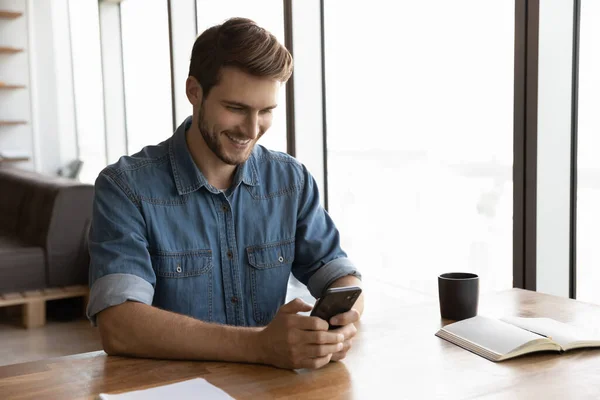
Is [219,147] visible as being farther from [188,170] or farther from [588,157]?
[588,157]

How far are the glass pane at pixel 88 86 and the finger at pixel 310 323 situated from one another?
5840 mm

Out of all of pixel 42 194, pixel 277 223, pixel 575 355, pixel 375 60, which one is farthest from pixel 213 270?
pixel 42 194

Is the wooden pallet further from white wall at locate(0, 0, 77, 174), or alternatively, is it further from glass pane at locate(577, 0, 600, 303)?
white wall at locate(0, 0, 77, 174)

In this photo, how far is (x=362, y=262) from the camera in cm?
365

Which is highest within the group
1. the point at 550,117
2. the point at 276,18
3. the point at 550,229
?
the point at 276,18

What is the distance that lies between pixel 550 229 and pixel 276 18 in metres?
2.02

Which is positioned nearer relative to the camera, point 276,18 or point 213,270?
point 213,270

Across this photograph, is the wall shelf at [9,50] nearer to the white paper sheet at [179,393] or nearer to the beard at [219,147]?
the beard at [219,147]

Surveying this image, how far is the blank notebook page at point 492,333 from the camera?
126 cm

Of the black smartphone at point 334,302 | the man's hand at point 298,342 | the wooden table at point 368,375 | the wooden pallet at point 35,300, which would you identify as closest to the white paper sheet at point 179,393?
the wooden table at point 368,375

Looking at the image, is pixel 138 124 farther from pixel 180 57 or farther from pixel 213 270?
pixel 213 270

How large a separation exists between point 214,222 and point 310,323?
1.55ft

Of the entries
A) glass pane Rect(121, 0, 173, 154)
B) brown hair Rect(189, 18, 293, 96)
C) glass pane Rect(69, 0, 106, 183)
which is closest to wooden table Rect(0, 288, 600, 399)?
brown hair Rect(189, 18, 293, 96)

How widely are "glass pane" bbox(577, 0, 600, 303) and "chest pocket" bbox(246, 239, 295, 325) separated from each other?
3.42 ft
